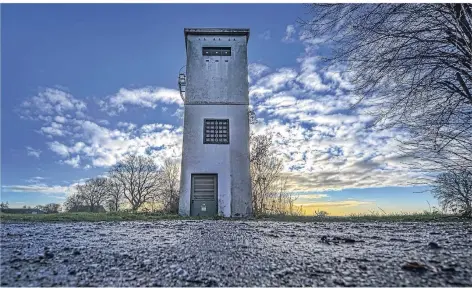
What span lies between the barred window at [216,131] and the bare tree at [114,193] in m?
14.8

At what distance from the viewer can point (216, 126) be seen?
12.9 metres

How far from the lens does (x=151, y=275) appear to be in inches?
84.0

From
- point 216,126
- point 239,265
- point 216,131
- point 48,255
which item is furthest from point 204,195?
point 239,265

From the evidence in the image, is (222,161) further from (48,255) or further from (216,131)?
(48,255)

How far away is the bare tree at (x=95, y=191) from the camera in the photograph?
78.3 ft

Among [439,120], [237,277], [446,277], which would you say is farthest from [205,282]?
[439,120]

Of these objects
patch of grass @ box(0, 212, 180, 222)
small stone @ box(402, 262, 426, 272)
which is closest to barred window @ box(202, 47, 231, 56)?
patch of grass @ box(0, 212, 180, 222)

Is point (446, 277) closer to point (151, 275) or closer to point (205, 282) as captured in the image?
point (205, 282)

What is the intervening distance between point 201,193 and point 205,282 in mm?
10327

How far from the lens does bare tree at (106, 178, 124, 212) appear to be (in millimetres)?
24156

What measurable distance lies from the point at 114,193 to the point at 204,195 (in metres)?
15.2

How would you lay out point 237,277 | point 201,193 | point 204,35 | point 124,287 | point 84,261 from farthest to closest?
point 204,35 < point 201,193 < point 84,261 < point 237,277 < point 124,287

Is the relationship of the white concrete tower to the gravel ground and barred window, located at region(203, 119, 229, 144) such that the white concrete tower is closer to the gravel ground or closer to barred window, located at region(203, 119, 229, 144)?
barred window, located at region(203, 119, 229, 144)

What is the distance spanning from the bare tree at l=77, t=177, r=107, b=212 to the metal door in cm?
1514
